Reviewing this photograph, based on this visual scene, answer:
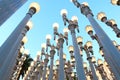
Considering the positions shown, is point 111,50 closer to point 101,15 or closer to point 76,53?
point 76,53

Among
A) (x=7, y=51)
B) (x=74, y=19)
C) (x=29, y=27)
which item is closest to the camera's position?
(x=7, y=51)

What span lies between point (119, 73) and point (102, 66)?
8.31 meters

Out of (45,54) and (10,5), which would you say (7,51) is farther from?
(45,54)

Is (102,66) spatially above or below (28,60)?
below

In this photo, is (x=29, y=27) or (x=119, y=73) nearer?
(x=119, y=73)

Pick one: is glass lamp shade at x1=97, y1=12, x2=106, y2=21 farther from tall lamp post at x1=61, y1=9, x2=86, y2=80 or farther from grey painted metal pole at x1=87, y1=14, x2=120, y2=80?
grey painted metal pole at x1=87, y1=14, x2=120, y2=80

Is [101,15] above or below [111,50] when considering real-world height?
above

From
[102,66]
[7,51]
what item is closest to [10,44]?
[7,51]

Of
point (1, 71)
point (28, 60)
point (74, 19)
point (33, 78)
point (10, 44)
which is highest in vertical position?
point (28, 60)

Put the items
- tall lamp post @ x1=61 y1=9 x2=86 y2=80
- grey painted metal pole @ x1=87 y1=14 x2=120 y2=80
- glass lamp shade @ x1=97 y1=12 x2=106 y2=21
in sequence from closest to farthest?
grey painted metal pole @ x1=87 y1=14 x2=120 y2=80 → tall lamp post @ x1=61 y1=9 x2=86 y2=80 → glass lamp shade @ x1=97 y1=12 x2=106 y2=21

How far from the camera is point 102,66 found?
15.2 m

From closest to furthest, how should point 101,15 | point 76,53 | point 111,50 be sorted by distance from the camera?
point 111,50, point 76,53, point 101,15

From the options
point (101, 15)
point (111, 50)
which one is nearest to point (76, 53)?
point (111, 50)

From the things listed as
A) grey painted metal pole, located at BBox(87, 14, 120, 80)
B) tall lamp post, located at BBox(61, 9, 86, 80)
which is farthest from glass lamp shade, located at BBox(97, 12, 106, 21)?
grey painted metal pole, located at BBox(87, 14, 120, 80)
